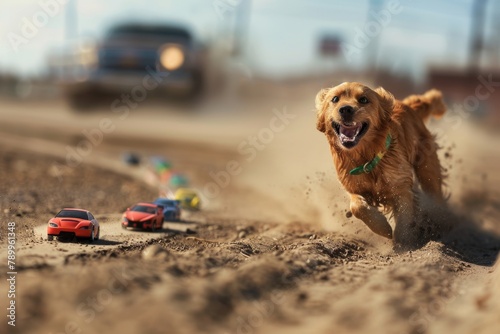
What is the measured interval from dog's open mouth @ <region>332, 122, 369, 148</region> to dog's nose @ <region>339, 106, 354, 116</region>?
0.59 ft

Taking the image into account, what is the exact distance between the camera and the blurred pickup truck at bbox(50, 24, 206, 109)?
1784 centimetres

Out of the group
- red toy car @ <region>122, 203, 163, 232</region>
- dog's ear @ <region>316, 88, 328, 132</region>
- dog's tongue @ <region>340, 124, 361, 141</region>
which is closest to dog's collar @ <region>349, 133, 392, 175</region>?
dog's tongue @ <region>340, 124, 361, 141</region>

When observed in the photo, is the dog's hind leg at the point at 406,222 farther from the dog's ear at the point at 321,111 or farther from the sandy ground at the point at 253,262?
the dog's ear at the point at 321,111

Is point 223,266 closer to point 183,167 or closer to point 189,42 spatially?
point 183,167

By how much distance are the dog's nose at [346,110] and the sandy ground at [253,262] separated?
47.9 inches

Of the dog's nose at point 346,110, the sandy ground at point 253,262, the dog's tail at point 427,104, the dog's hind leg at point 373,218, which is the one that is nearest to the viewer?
the sandy ground at point 253,262

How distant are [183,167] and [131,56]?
329cm

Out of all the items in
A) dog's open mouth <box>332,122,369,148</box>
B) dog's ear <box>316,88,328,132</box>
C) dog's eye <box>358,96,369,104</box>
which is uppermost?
dog's eye <box>358,96,369,104</box>

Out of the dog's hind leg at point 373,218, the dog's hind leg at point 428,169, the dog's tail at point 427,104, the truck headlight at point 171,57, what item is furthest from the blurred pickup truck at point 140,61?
the dog's hind leg at point 373,218

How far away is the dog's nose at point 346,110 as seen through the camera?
7391mm

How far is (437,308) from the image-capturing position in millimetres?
5109

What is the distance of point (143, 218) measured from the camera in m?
8.62

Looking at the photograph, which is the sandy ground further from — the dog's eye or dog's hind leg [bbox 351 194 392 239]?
the dog's eye

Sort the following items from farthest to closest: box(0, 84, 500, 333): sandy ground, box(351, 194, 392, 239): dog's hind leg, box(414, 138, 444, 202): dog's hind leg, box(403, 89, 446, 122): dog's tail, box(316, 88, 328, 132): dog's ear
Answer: box(403, 89, 446, 122): dog's tail, box(414, 138, 444, 202): dog's hind leg, box(316, 88, 328, 132): dog's ear, box(351, 194, 392, 239): dog's hind leg, box(0, 84, 500, 333): sandy ground
